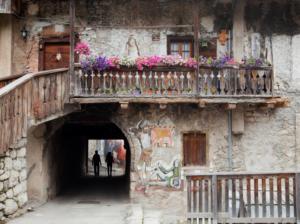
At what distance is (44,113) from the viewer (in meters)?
12.6

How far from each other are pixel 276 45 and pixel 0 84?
27.7 ft

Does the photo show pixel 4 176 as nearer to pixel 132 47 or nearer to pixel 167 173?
pixel 167 173

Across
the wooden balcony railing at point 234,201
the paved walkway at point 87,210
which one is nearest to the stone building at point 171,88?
the paved walkway at point 87,210

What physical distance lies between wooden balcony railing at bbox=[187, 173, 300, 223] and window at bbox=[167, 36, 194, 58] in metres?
5.88

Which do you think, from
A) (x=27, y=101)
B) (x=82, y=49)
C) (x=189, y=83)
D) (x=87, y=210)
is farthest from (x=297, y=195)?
(x=82, y=49)

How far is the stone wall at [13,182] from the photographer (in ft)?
36.0

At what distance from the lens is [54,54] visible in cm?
1516

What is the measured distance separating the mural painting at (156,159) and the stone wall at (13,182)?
12.3 feet

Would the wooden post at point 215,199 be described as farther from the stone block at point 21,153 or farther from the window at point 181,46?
the window at point 181,46

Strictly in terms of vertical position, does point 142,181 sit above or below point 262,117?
below

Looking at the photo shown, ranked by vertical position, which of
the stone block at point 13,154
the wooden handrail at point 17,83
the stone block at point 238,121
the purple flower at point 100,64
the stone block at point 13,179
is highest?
the purple flower at point 100,64

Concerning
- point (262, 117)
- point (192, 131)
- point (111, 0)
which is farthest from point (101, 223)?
point (111, 0)

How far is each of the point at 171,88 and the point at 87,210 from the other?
4204 millimetres

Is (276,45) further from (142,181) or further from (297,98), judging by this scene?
(142,181)
